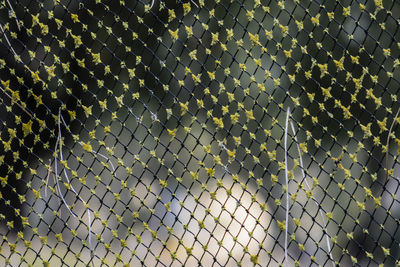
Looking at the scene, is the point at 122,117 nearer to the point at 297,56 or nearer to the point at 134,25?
the point at 134,25

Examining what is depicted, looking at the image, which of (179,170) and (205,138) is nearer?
(205,138)

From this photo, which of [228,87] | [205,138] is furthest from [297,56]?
[205,138]

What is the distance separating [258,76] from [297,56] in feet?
0.51

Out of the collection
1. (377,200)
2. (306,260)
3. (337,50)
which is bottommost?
(377,200)

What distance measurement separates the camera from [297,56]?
6.20ft

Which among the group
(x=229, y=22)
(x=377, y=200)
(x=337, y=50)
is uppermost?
(x=337, y=50)

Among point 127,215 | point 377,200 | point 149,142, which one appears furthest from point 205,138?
point 377,200

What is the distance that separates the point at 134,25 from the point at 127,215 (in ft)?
2.45

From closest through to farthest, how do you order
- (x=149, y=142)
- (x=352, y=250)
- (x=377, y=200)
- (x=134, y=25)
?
1. (x=377, y=200)
2. (x=134, y=25)
3. (x=149, y=142)
4. (x=352, y=250)

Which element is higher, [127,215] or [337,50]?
[337,50]

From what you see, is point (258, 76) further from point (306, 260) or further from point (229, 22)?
point (306, 260)

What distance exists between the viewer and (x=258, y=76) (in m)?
1.94

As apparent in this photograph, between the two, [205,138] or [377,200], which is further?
[205,138]

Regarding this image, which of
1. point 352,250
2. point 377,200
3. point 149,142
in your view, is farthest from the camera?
point 352,250
